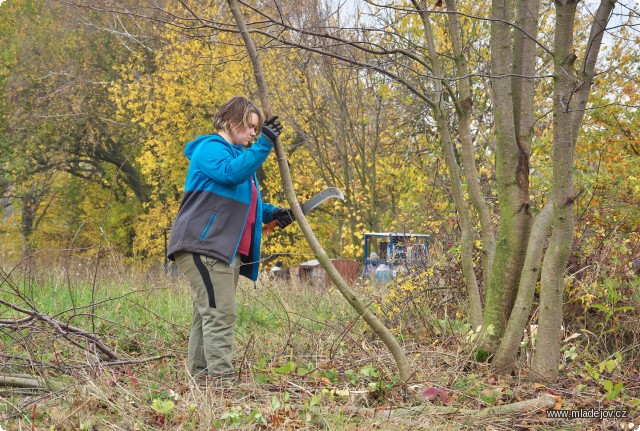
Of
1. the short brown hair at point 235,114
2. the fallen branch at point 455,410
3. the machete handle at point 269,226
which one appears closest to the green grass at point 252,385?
the fallen branch at point 455,410

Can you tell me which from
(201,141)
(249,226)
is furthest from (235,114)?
(249,226)

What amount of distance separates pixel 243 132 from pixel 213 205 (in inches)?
18.9

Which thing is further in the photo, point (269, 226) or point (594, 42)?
point (269, 226)

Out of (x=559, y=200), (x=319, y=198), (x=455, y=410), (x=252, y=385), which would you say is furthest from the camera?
(x=319, y=198)

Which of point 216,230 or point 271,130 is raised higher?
point 271,130

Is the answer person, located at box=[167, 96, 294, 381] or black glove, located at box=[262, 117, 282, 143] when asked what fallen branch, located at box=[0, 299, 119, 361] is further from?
black glove, located at box=[262, 117, 282, 143]

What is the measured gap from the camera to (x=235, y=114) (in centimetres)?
378

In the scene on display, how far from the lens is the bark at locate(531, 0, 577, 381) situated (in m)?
3.57

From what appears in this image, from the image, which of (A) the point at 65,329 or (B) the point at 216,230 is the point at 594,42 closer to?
(B) the point at 216,230

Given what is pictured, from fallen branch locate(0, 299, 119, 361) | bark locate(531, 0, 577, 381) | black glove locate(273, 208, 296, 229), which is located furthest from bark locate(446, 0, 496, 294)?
fallen branch locate(0, 299, 119, 361)

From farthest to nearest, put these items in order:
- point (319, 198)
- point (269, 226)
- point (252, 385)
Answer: point (269, 226), point (319, 198), point (252, 385)

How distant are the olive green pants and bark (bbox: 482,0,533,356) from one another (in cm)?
167

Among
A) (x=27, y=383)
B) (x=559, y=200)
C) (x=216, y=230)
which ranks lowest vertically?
(x=27, y=383)

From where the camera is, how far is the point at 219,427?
2975mm
